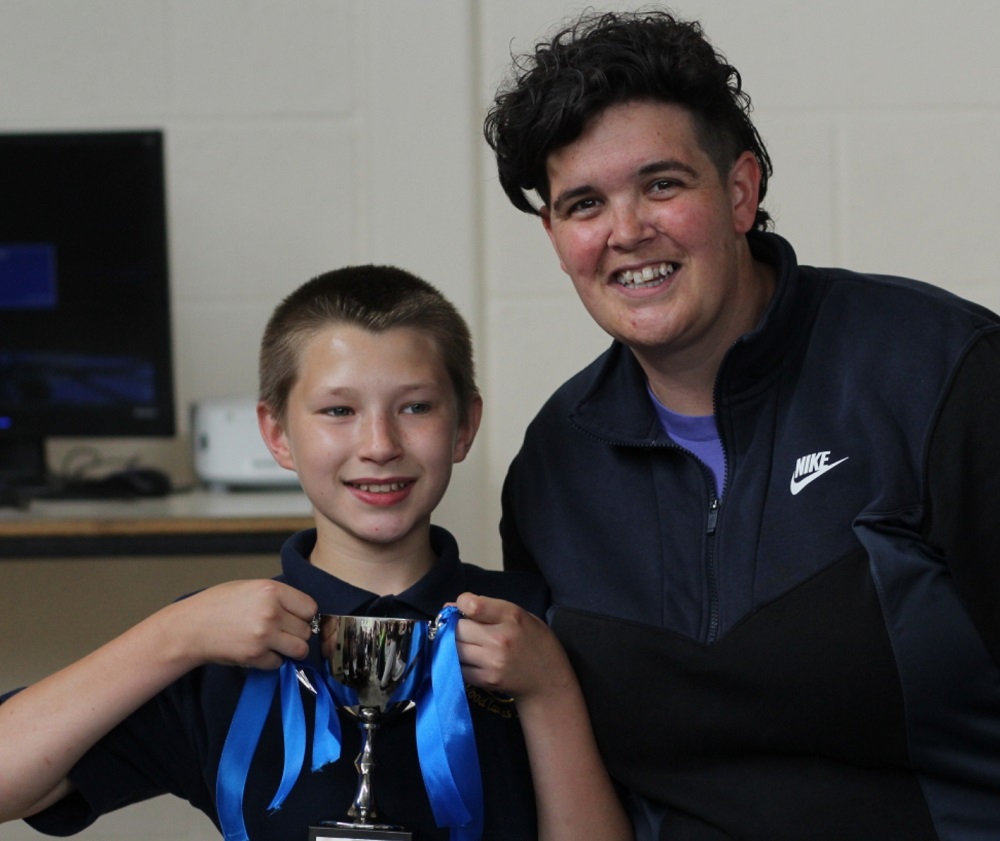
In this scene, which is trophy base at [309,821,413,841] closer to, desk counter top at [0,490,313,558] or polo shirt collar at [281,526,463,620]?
polo shirt collar at [281,526,463,620]

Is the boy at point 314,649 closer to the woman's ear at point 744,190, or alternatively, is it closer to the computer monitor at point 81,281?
the woman's ear at point 744,190

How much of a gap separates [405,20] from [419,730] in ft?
5.43

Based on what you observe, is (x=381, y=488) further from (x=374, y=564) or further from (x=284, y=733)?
(x=284, y=733)

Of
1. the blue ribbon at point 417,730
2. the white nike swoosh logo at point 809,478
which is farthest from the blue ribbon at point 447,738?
the white nike swoosh logo at point 809,478

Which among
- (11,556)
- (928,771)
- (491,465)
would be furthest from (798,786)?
(491,465)

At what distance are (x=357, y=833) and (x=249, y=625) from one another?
191mm

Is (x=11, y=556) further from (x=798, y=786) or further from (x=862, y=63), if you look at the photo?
(x=862, y=63)

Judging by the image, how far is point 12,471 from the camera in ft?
7.45

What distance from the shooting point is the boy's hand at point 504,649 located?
1.12 meters

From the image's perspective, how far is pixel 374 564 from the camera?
1.29m

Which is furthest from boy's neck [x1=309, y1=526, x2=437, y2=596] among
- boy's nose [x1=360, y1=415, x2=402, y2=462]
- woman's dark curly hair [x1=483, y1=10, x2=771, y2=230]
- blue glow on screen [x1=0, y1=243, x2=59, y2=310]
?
blue glow on screen [x1=0, y1=243, x2=59, y2=310]

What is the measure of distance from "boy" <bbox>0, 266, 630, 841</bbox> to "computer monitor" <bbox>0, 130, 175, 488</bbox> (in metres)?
0.96

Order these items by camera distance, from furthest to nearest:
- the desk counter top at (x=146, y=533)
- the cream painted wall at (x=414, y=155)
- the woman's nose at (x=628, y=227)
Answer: the cream painted wall at (x=414, y=155)
the desk counter top at (x=146, y=533)
the woman's nose at (x=628, y=227)

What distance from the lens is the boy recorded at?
113cm
